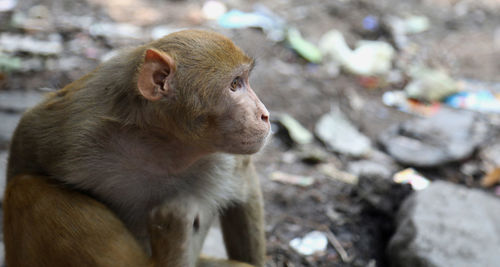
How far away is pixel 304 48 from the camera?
805 centimetres

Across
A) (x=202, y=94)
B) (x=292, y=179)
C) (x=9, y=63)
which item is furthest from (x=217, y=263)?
(x=9, y=63)

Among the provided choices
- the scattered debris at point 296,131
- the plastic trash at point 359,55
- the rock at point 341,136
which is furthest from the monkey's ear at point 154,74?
the plastic trash at point 359,55

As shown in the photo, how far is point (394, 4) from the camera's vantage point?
32.5ft

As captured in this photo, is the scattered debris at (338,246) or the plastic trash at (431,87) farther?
the plastic trash at (431,87)

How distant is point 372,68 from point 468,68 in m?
1.46

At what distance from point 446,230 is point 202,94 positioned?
2.38 m

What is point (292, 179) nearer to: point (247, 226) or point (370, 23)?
point (247, 226)

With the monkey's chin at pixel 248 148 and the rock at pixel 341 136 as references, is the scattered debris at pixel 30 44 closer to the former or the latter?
the rock at pixel 341 136

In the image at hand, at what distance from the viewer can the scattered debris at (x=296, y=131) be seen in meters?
6.20

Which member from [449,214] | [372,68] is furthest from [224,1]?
[449,214]

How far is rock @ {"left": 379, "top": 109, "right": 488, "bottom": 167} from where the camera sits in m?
6.02

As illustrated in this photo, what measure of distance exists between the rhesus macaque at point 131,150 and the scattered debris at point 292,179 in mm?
2446

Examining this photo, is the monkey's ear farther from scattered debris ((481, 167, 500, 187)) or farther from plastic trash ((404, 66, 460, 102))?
plastic trash ((404, 66, 460, 102))

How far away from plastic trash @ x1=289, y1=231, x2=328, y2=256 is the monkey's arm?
89 cm
